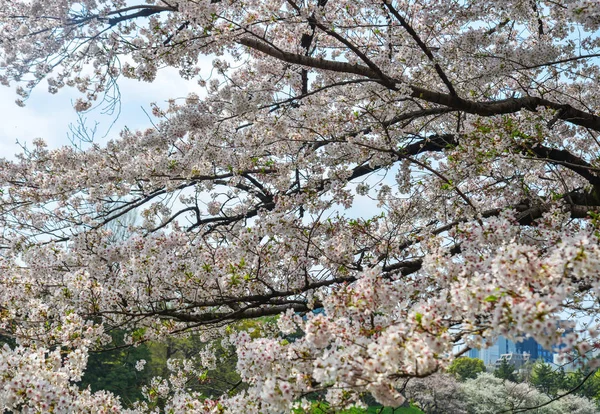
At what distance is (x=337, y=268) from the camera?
18.7ft

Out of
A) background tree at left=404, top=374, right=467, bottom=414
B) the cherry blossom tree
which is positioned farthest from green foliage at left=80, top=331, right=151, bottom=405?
the cherry blossom tree

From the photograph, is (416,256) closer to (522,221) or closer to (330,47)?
(522,221)

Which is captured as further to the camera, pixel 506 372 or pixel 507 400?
pixel 506 372

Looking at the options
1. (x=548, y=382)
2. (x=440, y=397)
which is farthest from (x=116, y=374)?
(x=548, y=382)

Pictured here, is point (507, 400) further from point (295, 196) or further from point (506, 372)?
point (295, 196)

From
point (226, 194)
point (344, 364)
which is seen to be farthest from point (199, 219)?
point (344, 364)

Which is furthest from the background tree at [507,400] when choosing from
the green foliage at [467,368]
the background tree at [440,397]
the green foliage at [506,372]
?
the green foliage at [467,368]

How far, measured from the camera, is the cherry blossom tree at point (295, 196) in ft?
9.55

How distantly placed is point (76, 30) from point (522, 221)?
5.85 meters

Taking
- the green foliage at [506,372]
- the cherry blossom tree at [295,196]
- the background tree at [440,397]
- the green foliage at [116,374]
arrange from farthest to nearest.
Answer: the green foliage at [506,372]
the background tree at [440,397]
the green foliage at [116,374]
the cherry blossom tree at [295,196]

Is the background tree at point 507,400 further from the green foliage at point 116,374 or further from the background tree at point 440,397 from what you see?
the green foliage at point 116,374

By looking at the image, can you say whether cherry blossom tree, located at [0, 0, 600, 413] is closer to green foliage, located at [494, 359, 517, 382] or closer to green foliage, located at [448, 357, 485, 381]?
green foliage, located at [494, 359, 517, 382]

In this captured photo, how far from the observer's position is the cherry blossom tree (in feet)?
9.55

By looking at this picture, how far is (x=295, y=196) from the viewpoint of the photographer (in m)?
6.03
